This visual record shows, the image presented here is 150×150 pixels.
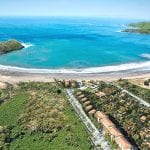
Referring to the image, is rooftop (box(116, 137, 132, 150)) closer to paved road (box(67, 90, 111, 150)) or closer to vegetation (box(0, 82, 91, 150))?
paved road (box(67, 90, 111, 150))

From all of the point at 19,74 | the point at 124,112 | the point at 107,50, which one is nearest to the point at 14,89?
the point at 19,74

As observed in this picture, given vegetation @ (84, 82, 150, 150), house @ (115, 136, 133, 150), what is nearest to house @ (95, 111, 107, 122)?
vegetation @ (84, 82, 150, 150)

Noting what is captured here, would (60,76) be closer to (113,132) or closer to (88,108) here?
(88,108)

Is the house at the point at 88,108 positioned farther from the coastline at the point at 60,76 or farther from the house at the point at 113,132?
the coastline at the point at 60,76

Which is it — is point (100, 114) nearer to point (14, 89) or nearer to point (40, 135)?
point (40, 135)

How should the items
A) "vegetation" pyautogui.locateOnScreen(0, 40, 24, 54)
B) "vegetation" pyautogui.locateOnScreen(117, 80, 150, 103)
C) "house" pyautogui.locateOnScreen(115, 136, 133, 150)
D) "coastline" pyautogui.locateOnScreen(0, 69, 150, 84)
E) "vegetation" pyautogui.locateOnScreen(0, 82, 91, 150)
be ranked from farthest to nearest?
"vegetation" pyautogui.locateOnScreen(0, 40, 24, 54)
"coastline" pyautogui.locateOnScreen(0, 69, 150, 84)
"vegetation" pyautogui.locateOnScreen(117, 80, 150, 103)
"vegetation" pyautogui.locateOnScreen(0, 82, 91, 150)
"house" pyautogui.locateOnScreen(115, 136, 133, 150)

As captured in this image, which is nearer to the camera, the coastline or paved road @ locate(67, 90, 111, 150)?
paved road @ locate(67, 90, 111, 150)
